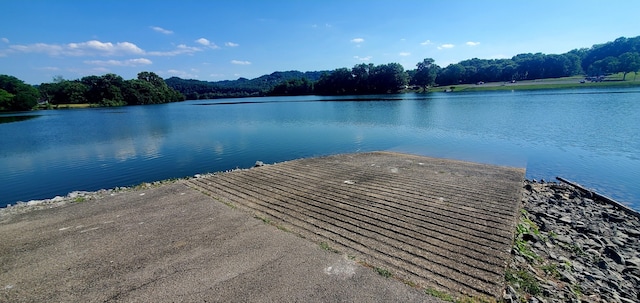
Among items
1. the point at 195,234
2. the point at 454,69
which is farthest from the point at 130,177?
the point at 454,69

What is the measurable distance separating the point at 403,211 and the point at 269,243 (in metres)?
4.05

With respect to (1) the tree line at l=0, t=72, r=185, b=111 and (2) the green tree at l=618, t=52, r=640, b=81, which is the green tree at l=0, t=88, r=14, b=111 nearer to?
(1) the tree line at l=0, t=72, r=185, b=111

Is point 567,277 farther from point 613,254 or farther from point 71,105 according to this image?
point 71,105

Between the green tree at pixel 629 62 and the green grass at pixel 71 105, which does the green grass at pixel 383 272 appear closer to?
the green grass at pixel 71 105

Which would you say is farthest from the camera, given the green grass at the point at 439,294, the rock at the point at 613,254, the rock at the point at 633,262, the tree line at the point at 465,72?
the tree line at the point at 465,72

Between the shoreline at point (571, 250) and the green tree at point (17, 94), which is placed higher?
the green tree at point (17, 94)

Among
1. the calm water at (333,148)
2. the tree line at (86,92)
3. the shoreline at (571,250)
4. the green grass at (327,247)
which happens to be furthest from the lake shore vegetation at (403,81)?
the green grass at (327,247)

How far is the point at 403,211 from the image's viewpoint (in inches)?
328

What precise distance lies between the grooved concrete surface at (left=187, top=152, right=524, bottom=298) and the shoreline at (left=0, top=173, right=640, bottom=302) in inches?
17.3

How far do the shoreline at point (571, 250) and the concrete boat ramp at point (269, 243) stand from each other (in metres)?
0.45

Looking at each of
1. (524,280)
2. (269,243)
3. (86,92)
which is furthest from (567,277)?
(86,92)

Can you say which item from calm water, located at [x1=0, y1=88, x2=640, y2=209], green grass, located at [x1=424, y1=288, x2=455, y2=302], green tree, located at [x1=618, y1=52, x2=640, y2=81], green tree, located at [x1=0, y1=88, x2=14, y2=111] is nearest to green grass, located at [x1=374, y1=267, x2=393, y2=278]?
green grass, located at [x1=424, y1=288, x2=455, y2=302]

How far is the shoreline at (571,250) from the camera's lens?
5.39 m

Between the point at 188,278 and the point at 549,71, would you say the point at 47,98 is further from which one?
the point at 549,71
